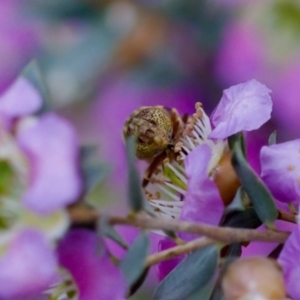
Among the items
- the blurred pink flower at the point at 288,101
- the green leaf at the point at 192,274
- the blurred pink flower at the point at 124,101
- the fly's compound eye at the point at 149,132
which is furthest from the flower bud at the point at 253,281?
the blurred pink flower at the point at 124,101

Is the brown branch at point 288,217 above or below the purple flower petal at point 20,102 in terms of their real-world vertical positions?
below

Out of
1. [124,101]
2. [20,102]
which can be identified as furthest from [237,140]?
[124,101]

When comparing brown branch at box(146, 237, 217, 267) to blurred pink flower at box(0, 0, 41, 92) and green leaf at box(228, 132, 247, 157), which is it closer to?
green leaf at box(228, 132, 247, 157)

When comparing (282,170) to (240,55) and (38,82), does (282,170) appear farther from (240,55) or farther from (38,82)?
(240,55)

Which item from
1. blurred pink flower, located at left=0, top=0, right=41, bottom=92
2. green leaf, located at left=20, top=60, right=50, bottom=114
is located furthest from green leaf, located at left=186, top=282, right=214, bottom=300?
blurred pink flower, located at left=0, top=0, right=41, bottom=92

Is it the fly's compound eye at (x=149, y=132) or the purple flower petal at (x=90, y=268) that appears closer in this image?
the purple flower petal at (x=90, y=268)

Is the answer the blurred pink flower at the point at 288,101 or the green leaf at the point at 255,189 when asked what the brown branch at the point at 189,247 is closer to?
the green leaf at the point at 255,189
